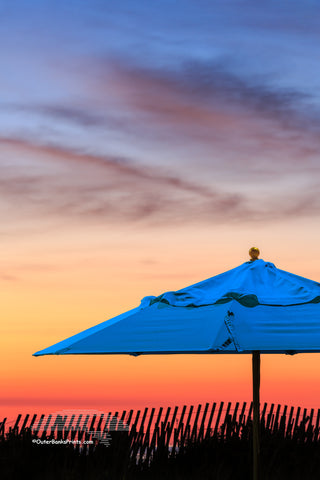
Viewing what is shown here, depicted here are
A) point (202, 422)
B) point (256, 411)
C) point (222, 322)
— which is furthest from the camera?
point (202, 422)

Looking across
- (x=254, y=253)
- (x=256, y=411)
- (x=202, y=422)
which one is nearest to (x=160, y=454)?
(x=202, y=422)

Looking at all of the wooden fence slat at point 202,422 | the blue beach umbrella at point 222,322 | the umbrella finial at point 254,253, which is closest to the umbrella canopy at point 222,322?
the blue beach umbrella at point 222,322

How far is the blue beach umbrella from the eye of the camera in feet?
20.0

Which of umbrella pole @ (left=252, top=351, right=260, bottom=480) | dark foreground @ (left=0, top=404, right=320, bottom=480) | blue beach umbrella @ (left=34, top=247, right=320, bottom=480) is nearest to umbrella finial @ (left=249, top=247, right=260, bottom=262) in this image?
blue beach umbrella @ (left=34, top=247, right=320, bottom=480)

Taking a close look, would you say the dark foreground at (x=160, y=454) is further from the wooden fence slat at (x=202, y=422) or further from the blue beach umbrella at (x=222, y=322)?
the blue beach umbrella at (x=222, y=322)

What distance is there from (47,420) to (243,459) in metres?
3.57

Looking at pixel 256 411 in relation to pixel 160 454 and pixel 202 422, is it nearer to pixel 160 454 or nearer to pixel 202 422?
pixel 160 454

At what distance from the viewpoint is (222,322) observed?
20.2 ft

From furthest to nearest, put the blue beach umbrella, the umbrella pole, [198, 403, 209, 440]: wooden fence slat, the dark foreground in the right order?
[198, 403, 209, 440]: wooden fence slat → the dark foreground → the umbrella pole → the blue beach umbrella

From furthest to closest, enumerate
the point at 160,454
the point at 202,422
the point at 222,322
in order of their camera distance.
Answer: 1. the point at 202,422
2. the point at 160,454
3. the point at 222,322

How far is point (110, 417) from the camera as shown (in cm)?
1175

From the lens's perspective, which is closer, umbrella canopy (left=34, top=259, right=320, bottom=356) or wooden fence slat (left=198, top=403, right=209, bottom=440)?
umbrella canopy (left=34, top=259, right=320, bottom=356)

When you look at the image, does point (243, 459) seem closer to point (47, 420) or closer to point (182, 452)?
point (182, 452)

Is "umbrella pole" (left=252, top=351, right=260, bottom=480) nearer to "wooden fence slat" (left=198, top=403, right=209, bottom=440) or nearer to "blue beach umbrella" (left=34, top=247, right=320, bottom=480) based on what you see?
"blue beach umbrella" (left=34, top=247, right=320, bottom=480)
